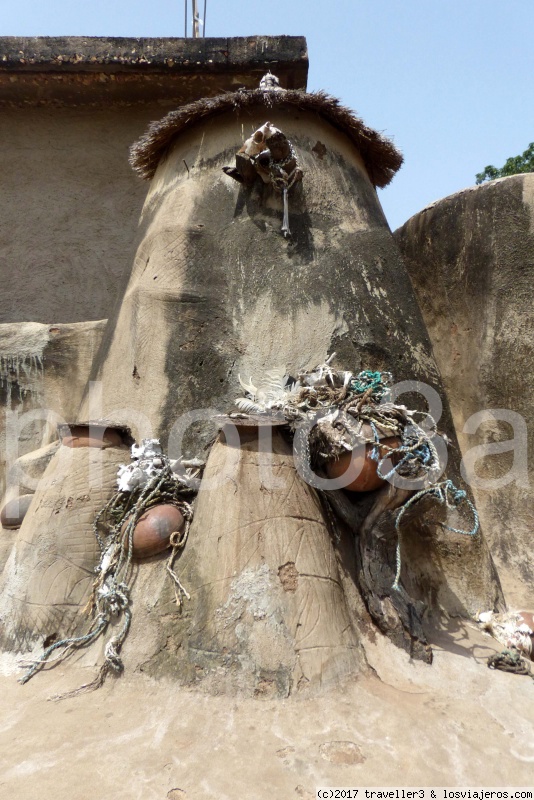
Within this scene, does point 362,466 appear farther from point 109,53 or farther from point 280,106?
point 109,53

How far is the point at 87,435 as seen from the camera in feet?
10.1

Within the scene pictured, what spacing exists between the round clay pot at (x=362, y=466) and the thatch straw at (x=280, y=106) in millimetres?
2060

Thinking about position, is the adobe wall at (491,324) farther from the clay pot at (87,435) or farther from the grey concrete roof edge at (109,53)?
the grey concrete roof edge at (109,53)

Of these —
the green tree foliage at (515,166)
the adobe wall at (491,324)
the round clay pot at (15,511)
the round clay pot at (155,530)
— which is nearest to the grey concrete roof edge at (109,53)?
the adobe wall at (491,324)

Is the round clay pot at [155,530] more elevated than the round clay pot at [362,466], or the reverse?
the round clay pot at [362,466]

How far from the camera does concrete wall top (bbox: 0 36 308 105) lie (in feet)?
15.3

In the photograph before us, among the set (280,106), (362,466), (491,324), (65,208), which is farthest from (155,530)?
(65,208)

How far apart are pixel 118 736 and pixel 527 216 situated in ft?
10.3

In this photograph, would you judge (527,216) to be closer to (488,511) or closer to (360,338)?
(360,338)

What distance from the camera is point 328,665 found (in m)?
2.40

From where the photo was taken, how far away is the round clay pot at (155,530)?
274 centimetres

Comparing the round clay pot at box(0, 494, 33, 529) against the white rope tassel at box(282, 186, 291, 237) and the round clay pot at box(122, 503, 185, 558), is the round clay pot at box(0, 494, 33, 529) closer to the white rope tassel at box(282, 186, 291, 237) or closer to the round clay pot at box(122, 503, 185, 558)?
the round clay pot at box(122, 503, 185, 558)

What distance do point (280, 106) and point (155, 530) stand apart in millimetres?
2454

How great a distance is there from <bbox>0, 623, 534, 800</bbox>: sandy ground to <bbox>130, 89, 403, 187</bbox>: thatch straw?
282cm
